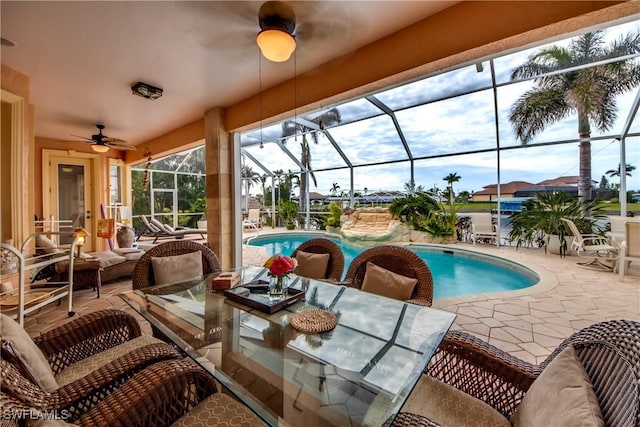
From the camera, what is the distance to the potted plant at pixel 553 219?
19.5 ft

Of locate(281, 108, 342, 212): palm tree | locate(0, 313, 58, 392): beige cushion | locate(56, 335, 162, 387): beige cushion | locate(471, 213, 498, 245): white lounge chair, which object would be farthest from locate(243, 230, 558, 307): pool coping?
locate(281, 108, 342, 212): palm tree

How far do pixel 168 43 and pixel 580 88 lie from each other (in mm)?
7958

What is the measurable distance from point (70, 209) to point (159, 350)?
7628 millimetres

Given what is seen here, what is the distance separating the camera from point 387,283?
208cm

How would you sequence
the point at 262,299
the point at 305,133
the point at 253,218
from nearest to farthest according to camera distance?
the point at 262,299, the point at 305,133, the point at 253,218

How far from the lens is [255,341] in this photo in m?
1.44

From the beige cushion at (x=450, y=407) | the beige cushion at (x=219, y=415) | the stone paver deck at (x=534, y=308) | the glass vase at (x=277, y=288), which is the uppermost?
the glass vase at (x=277, y=288)

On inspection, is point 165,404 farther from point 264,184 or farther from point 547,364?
point 264,184

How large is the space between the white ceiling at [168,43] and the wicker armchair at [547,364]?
2.26 meters

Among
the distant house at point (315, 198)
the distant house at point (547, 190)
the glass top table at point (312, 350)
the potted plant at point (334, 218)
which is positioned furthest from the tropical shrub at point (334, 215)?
the glass top table at point (312, 350)

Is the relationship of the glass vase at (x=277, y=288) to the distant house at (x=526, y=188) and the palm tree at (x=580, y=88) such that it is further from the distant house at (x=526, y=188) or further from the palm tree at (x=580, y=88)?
the distant house at (x=526, y=188)

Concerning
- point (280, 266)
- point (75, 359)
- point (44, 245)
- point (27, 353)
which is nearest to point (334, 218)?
point (44, 245)

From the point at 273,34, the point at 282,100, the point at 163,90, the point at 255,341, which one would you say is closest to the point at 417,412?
the point at 255,341

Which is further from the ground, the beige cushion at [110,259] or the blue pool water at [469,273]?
the beige cushion at [110,259]
